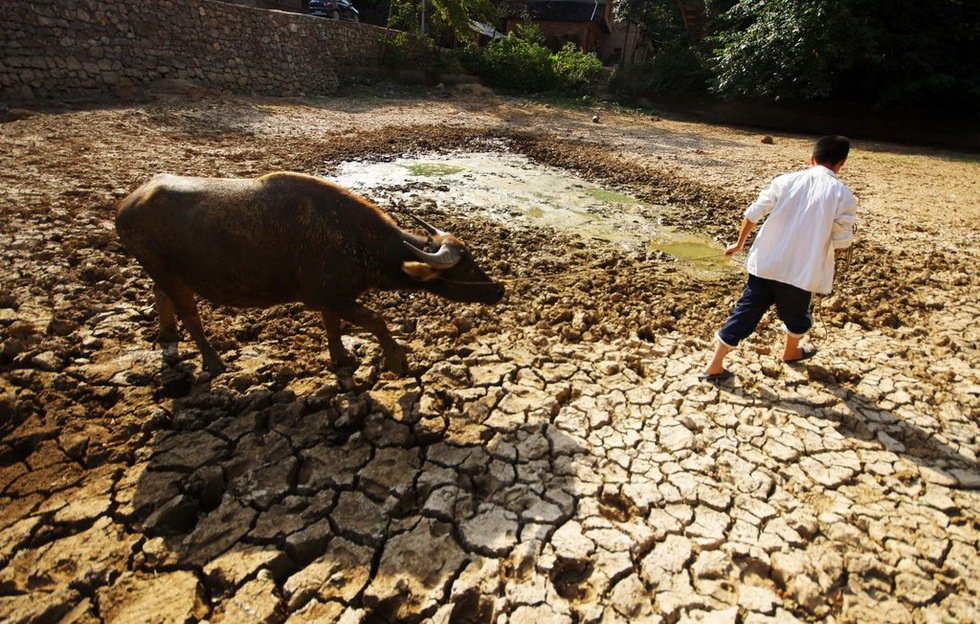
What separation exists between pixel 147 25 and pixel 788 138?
18374mm

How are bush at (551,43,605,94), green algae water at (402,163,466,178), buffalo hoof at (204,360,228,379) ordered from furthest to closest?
bush at (551,43,605,94)
green algae water at (402,163,466,178)
buffalo hoof at (204,360,228,379)

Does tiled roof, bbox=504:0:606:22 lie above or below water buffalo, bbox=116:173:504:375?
above

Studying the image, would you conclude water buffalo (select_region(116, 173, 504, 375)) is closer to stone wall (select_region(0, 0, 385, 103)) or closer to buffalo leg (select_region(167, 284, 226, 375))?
buffalo leg (select_region(167, 284, 226, 375))

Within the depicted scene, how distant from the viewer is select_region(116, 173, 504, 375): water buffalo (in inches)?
140

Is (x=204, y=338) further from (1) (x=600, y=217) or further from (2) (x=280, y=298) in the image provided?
(1) (x=600, y=217)

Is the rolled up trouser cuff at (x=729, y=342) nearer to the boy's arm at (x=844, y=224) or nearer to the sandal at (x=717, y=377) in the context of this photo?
the sandal at (x=717, y=377)

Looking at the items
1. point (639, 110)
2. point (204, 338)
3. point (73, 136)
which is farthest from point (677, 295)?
point (639, 110)

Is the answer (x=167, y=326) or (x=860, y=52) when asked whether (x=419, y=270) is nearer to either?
(x=167, y=326)

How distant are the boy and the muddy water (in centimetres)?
234

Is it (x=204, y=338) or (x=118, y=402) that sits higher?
(x=204, y=338)

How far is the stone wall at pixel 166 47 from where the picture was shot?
11750 millimetres

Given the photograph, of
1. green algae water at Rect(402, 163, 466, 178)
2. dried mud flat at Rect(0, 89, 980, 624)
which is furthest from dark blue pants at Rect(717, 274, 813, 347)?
green algae water at Rect(402, 163, 466, 178)

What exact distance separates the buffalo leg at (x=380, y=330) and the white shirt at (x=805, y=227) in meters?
2.56

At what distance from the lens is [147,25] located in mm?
14242
